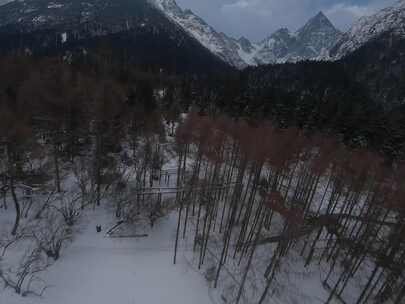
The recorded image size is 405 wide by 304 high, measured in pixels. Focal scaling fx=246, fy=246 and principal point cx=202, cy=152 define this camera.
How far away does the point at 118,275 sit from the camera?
21547 mm

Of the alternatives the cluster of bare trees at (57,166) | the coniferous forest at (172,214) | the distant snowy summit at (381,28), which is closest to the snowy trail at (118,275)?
the coniferous forest at (172,214)

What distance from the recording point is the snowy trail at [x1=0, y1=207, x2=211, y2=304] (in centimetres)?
1936

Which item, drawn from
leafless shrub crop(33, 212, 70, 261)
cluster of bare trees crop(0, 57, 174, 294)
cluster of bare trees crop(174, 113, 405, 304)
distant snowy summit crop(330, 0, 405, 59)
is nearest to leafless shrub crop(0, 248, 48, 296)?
cluster of bare trees crop(0, 57, 174, 294)

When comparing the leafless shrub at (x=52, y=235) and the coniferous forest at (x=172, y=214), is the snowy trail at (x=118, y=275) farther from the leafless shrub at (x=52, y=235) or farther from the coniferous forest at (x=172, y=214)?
the leafless shrub at (x=52, y=235)

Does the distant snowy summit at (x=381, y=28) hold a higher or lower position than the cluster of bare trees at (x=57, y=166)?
higher

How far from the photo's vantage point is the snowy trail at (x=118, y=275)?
63.5ft

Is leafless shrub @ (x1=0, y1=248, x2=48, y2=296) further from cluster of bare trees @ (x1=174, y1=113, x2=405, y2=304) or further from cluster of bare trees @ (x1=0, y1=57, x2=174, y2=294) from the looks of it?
cluster of bare trees @ (x1=174, y1=113, x2=405, y2=304)

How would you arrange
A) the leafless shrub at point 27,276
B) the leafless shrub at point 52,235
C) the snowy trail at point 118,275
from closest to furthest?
the leafless shrub at point 27,276, the snowy trail at point 118,275, the leafless shrub at point 52,235

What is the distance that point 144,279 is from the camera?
21625mm

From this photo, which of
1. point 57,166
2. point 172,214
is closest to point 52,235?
point 57,166

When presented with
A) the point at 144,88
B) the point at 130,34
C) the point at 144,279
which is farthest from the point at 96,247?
the point at 130,34

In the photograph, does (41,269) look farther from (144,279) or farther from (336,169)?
(336,169)

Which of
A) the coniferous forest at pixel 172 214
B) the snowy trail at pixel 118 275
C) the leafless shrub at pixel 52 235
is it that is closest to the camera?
the snowy trail at pixel 118 275

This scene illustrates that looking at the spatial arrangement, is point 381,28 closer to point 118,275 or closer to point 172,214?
point 172,214
